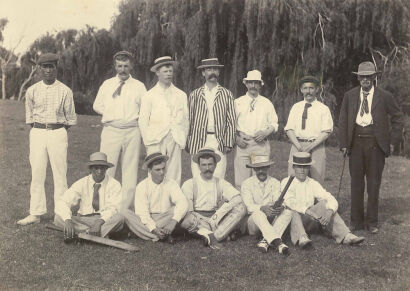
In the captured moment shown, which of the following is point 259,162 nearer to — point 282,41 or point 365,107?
point 365,107

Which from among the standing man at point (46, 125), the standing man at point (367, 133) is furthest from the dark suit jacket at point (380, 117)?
the standing man at point (46, 125)

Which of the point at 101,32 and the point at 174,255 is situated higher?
the point at 101,32

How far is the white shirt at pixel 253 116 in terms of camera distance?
21.7ft

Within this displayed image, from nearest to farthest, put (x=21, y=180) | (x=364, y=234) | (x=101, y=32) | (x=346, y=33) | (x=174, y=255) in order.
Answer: (x=174, y=255)
(x=364, y=234)
(x=21, y=180)
(x=346, y=33)
(x=101, y=32)

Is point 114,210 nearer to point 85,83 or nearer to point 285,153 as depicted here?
point 285,153

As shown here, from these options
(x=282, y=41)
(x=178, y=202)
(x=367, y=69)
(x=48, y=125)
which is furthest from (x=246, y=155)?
(x=282, y=41)

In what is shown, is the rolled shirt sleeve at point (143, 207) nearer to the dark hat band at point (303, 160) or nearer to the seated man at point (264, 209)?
the seated man at point (264, 209)

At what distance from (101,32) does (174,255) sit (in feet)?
44.3

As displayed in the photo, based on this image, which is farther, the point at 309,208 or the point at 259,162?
the point at 259,162

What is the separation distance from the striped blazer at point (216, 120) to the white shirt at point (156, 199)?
0.66 metres

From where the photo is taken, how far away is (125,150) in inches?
258

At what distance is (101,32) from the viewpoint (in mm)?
17562

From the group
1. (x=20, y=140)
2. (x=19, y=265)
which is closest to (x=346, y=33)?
(x=20, y=140)

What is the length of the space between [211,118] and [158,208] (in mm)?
1242
